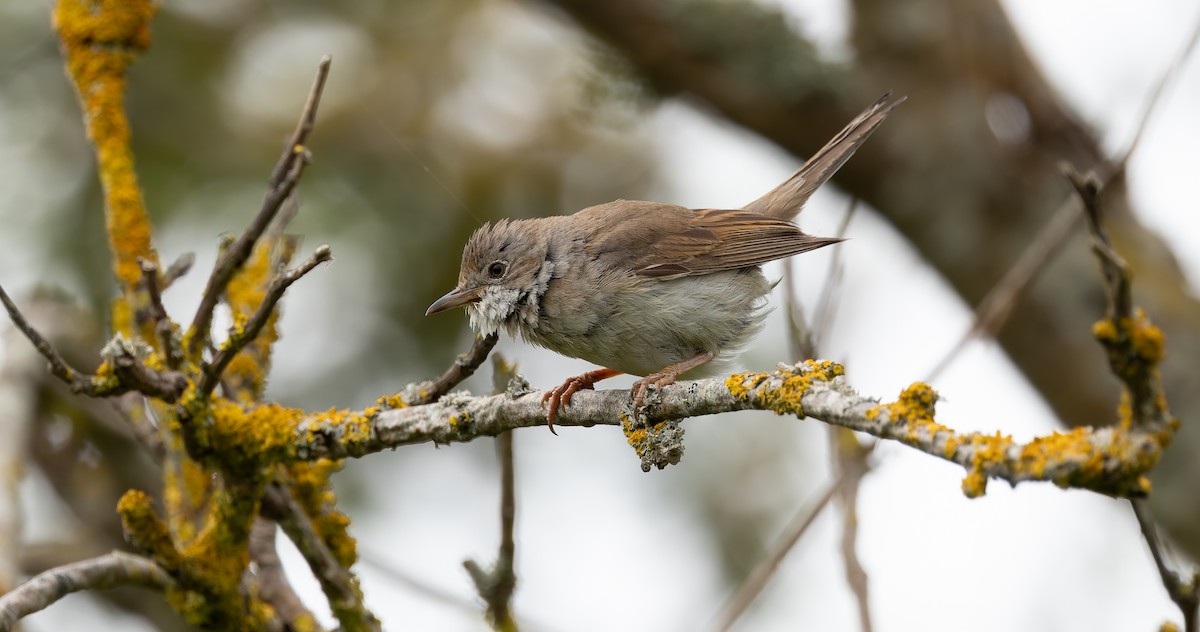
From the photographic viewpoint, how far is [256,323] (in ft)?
8.43

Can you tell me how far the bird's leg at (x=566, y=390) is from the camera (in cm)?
290

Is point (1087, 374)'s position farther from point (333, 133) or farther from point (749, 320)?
point (333, 133)

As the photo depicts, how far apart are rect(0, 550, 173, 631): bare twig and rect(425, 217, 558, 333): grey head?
178 centimetres

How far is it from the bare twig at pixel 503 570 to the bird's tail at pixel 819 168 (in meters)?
2.70

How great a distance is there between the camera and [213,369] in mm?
2688

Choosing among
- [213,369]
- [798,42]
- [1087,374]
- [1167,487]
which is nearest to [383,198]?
[798,42]

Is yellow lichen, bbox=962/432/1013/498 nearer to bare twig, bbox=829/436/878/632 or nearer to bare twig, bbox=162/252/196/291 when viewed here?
bare twig, bbox=829/436/878/632

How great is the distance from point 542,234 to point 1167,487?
3.60 meters

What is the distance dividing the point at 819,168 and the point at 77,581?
3.70 m

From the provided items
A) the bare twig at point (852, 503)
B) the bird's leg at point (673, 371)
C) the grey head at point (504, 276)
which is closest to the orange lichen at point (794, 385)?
the bare twig at point (852, 503)

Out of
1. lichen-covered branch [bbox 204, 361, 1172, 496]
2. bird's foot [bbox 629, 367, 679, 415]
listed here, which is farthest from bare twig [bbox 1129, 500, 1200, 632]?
bird's foot [bbox 629, 367, 679, 415]

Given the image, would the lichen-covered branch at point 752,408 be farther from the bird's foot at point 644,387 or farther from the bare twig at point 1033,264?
the bare twig at point 1033,264

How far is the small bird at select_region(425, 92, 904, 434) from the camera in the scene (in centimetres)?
416

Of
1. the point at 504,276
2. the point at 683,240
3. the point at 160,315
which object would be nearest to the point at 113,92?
the point at 160,315
